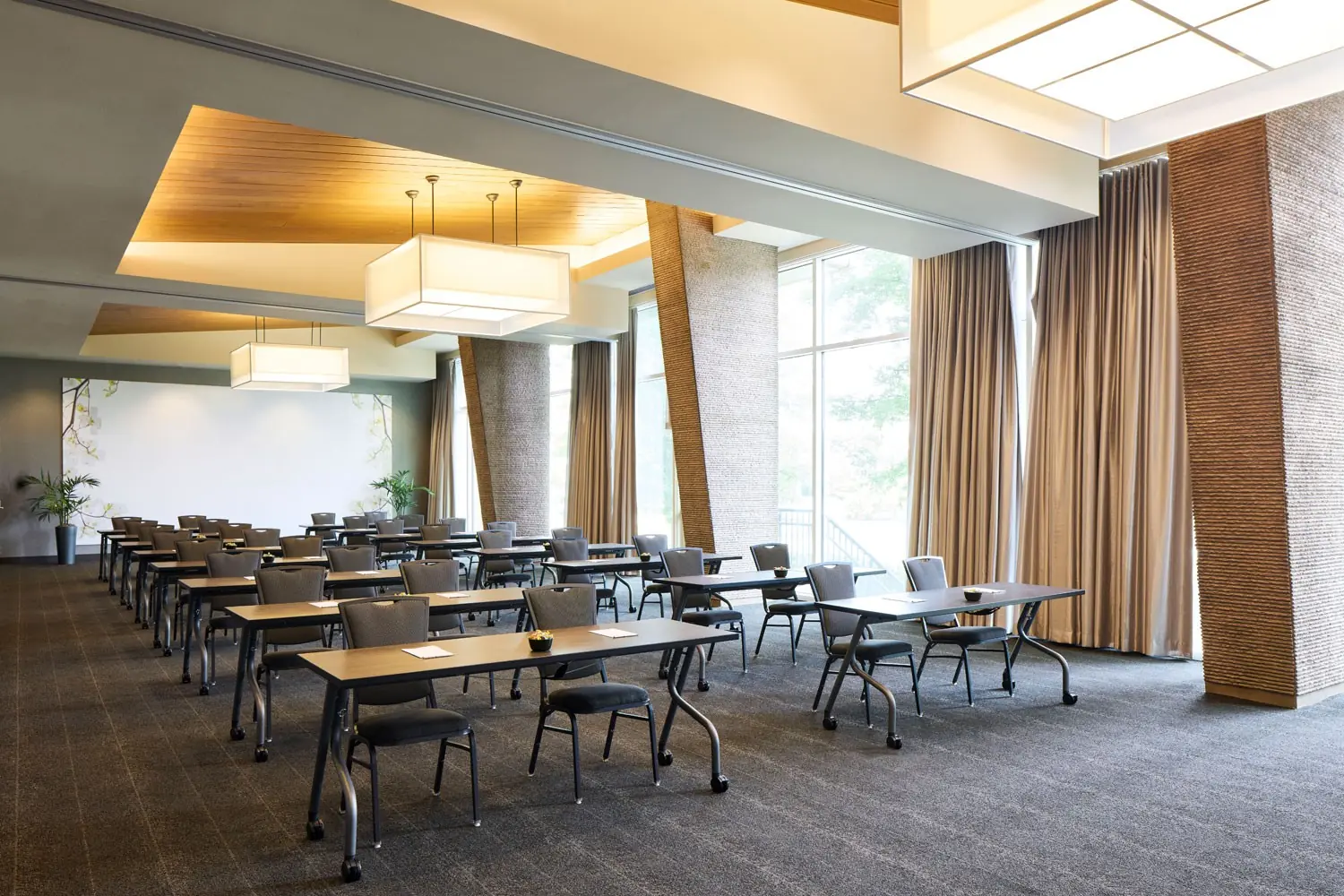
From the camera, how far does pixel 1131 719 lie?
18.6ft

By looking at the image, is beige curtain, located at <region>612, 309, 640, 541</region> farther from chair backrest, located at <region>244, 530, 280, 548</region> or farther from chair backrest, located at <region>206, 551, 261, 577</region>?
chair backrest, located at <region>206, 551, 261, 577</region>

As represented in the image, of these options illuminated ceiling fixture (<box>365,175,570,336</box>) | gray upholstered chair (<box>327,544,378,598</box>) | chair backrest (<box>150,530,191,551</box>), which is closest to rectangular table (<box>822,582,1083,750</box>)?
illuminated ceiling fixture (<box>365,175,570,336</box>)

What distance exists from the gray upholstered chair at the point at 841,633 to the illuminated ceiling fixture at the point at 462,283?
130 inches

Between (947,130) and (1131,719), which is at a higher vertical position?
(947,130)

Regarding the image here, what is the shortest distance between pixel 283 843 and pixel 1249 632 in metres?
5.78

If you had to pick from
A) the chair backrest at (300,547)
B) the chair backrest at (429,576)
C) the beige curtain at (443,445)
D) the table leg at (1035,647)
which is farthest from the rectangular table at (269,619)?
the beige curtain at (443,445)

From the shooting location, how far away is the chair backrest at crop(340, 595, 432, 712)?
4508 millimetres

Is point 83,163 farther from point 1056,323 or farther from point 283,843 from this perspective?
point 1056,323

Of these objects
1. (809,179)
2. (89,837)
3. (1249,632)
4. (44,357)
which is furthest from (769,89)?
(44,357)

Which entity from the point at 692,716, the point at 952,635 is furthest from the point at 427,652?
the point at 952,635

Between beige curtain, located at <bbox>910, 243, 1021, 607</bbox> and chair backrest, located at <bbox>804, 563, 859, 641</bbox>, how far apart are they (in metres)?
2.91

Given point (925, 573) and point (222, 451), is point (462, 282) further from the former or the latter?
point (222, 451)

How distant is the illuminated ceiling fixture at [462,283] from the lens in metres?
A: 7.28

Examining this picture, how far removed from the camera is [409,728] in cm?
385
